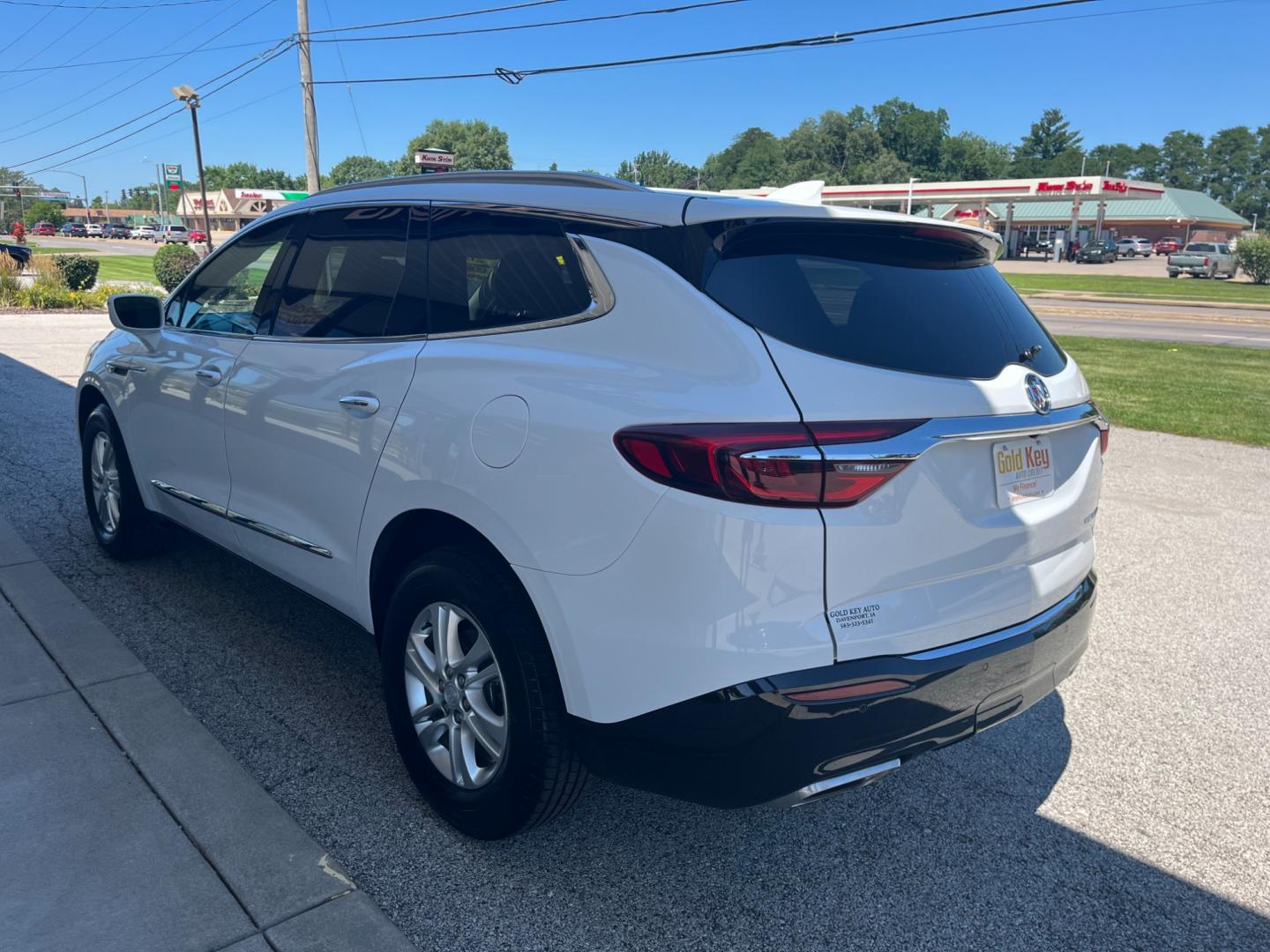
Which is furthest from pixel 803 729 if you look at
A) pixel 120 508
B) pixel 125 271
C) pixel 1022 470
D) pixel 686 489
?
pixel 125 271

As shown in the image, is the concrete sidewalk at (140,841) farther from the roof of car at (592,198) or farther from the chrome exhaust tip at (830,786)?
the roof of car at (592,198)

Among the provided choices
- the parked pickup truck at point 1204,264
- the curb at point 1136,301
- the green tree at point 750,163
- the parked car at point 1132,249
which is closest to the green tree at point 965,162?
the green tree at point 750,163

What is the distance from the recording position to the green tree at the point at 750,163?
13075 cm

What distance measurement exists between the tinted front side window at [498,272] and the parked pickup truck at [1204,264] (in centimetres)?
5234

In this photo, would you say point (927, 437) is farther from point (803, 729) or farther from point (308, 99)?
point (308, 99)

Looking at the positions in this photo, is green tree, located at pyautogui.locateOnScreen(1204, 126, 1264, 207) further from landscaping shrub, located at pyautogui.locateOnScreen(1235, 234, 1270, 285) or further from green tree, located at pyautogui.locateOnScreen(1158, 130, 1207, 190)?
landscaping shrub, located at pyautogui.locateOnScreen(1235, 234, 1270, 285)

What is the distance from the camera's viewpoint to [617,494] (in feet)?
7.64

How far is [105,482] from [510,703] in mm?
3568

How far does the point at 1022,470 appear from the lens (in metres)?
2.61

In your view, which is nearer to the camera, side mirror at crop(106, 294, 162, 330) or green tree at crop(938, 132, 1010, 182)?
side mirror at crop(106, 294, 162, 330)

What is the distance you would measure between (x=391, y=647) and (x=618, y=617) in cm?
104

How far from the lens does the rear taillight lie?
2.19 metres

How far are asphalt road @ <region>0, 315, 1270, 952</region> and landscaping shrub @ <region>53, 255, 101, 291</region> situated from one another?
21494mm

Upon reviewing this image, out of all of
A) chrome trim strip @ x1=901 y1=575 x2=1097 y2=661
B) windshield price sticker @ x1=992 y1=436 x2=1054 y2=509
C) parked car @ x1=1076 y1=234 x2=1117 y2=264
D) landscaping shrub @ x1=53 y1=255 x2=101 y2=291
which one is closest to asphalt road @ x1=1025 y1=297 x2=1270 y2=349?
chrome trim strip @ x1=901 y1=575 x2=1097 y2=661
